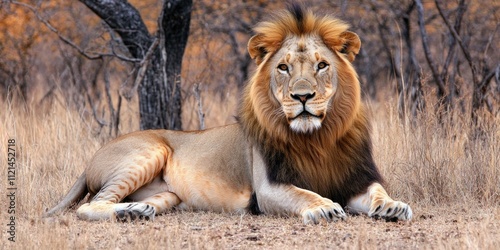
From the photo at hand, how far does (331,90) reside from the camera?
459cm

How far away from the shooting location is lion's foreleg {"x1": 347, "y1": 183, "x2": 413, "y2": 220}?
4.40 metres

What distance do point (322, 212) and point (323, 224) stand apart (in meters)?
0.07

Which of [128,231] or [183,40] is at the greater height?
[183,40]

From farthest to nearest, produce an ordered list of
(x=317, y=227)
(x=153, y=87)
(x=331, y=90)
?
(x=153, y=87) < (x=331, y=90) < (x=317, y=227)

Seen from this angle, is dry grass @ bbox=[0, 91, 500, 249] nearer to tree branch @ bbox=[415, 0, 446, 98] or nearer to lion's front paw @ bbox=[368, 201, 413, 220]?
lion's front paw @ bbox=[368, 201, 413, 220]

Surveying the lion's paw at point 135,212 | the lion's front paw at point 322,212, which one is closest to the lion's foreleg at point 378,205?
the lion's front paw at point 322,212

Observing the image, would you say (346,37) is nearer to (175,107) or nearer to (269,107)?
(269,107)

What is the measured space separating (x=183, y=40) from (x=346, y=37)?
293 centimetres

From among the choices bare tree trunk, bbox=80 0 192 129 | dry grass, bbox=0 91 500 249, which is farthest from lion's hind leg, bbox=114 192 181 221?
bare tree trunk, bbox=80 0 192 129

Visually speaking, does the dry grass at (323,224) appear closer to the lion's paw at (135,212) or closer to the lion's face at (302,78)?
the lion's paw at (135,212)

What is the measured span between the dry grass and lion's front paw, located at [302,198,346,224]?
0.06 metres

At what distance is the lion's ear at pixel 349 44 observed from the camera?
4836 millimetres

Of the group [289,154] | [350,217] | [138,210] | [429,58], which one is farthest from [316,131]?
[429,58]

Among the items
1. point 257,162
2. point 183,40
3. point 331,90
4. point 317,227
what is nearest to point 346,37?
point 331,90
